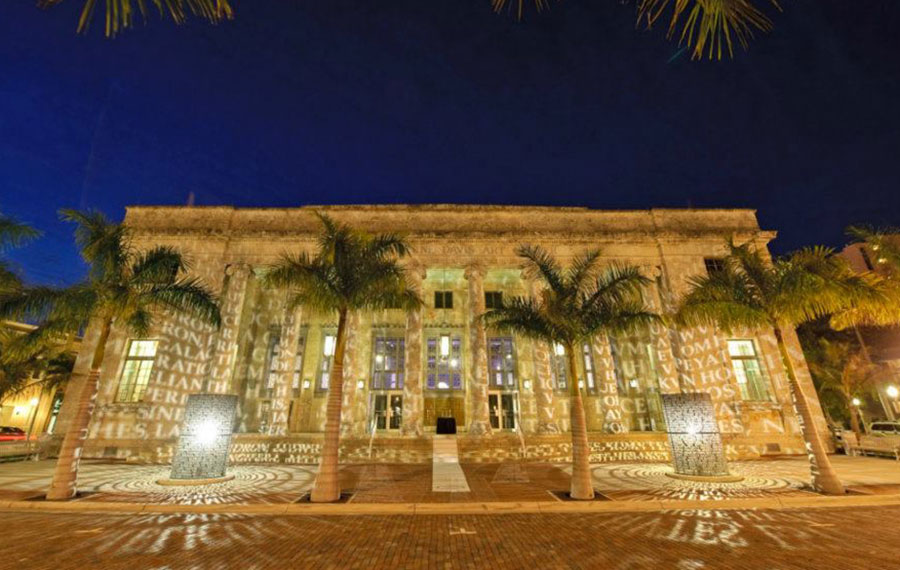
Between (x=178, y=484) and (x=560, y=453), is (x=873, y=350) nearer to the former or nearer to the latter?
(x=560, y=453)

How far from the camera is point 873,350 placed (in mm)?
29250

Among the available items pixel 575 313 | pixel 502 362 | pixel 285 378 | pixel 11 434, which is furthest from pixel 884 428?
pixel 11 434

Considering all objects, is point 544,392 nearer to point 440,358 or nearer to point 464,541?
point 440,358

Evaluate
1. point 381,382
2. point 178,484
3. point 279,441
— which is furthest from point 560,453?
point 178,484

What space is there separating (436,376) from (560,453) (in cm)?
957

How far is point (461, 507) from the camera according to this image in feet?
30.7

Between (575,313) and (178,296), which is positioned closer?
(575,313)

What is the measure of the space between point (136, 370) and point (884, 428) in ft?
174

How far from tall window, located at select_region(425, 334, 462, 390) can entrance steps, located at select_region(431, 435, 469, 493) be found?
20.7 feet

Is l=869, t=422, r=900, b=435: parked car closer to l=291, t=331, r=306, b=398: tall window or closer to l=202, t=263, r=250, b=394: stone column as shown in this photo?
l=291, t=331, r=306, b=398: tall window

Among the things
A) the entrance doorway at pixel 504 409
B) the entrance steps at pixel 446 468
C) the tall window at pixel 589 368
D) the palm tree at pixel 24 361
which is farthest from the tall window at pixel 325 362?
the tall window at pixel 589 368

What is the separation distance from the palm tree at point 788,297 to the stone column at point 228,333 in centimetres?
2290

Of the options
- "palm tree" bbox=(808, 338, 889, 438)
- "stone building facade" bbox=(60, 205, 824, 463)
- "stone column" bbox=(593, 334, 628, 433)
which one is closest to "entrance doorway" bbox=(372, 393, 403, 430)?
"stone building facade" bbox=(60, 205, 824, 463)

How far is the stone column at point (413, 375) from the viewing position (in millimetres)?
19219
